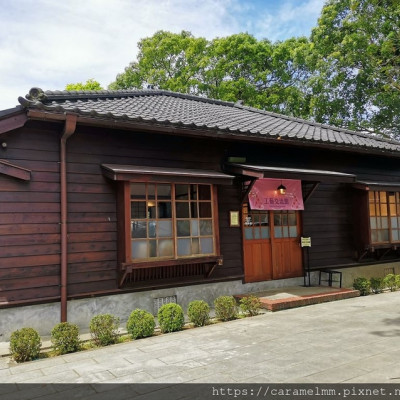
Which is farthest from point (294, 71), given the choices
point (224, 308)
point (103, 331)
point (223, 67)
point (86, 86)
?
point (103, 331)

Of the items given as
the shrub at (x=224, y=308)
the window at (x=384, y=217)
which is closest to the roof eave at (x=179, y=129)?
the window at (x=384, y=217)

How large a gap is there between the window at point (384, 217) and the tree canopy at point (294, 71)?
869cm

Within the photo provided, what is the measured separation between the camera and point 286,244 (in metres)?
9.55

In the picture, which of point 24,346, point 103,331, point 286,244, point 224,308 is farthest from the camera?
point 286,244

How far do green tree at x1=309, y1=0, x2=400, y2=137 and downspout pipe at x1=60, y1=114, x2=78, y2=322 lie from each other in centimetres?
1430

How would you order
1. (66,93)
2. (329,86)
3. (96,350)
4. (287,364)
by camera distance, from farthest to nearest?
(329,86), (66,93), (96,350), (287,364)

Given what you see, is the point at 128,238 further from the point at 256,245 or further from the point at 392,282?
the point at 392,282

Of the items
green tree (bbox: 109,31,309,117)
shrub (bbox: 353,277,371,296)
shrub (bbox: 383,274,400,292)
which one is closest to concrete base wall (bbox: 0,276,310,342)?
shrub (bbox: 353,277,371,296)

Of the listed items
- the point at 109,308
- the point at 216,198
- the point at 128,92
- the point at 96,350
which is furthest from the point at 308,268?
the point at 128,92

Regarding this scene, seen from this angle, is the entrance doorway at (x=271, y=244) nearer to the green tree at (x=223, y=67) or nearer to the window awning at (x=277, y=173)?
the window awning at (x=277, y=173)

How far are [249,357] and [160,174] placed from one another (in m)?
3.63
